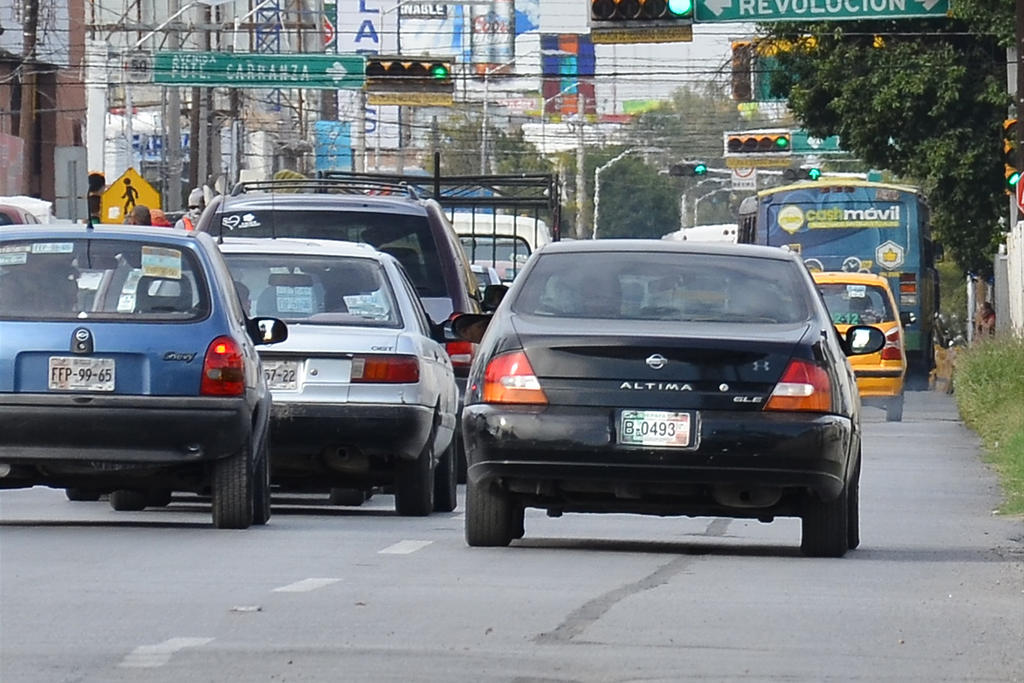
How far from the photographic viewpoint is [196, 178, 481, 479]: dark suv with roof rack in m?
17.4

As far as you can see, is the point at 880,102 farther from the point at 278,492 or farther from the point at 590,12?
the point at 278,492

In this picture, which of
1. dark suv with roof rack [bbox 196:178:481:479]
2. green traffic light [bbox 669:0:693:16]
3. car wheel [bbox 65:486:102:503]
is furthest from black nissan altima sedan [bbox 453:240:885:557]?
green traffic light [bbox 669:0:693:16]

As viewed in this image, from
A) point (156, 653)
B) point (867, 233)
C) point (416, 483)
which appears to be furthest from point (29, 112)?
point (156, 653)

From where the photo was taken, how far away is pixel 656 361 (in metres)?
11.7

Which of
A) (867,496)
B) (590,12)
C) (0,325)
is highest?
(590,12)

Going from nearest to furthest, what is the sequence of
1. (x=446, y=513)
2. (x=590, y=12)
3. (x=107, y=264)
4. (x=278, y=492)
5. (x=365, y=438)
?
(x=107, y=264) < (x=365, y=438) < (x=446, y=513) < (x=278, y=492) < (x=590, y=12)

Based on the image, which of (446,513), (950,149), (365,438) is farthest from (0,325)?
(950,149)

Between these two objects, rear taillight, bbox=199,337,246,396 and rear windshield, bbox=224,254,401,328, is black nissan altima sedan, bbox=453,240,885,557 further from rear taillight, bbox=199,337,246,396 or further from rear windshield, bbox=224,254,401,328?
rear windshield, bbox=224,254,401,328

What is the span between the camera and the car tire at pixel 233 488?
13109 millimetres

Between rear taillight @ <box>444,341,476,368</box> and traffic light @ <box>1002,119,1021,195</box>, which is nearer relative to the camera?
rear taillight @ <box>444,341,476,368</box>

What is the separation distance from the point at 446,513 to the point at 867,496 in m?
3.72

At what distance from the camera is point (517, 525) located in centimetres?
1280

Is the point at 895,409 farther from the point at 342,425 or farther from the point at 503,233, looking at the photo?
the point at 342,425

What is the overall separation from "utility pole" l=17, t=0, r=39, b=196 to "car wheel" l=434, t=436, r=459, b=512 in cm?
3983
